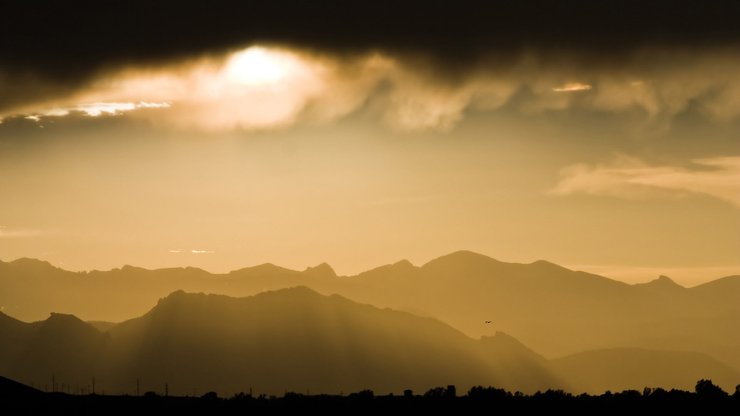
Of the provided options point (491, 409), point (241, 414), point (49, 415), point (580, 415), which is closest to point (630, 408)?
point (580, 415)

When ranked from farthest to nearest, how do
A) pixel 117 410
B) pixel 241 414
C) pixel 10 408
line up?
pixel 241 414
pixel 117 410
pixel 10 408

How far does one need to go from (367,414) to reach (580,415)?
4199 cm

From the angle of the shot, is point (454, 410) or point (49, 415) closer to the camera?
point (49, 415)

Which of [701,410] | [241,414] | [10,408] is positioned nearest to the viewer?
[10,408]

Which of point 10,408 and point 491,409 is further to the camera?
point 491,409

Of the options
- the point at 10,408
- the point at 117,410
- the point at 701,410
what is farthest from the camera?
the point at 701,410

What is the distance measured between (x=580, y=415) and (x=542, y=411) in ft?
26.2

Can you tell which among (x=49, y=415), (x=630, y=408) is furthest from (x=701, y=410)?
(x=49, y=415)

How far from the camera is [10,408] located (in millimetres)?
141125

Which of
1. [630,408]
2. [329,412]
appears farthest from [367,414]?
[630,408]

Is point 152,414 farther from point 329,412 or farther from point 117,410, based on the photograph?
point 329,412

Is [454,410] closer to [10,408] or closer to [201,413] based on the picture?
[201,413]

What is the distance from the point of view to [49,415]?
144125 mm

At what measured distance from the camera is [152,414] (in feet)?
533
